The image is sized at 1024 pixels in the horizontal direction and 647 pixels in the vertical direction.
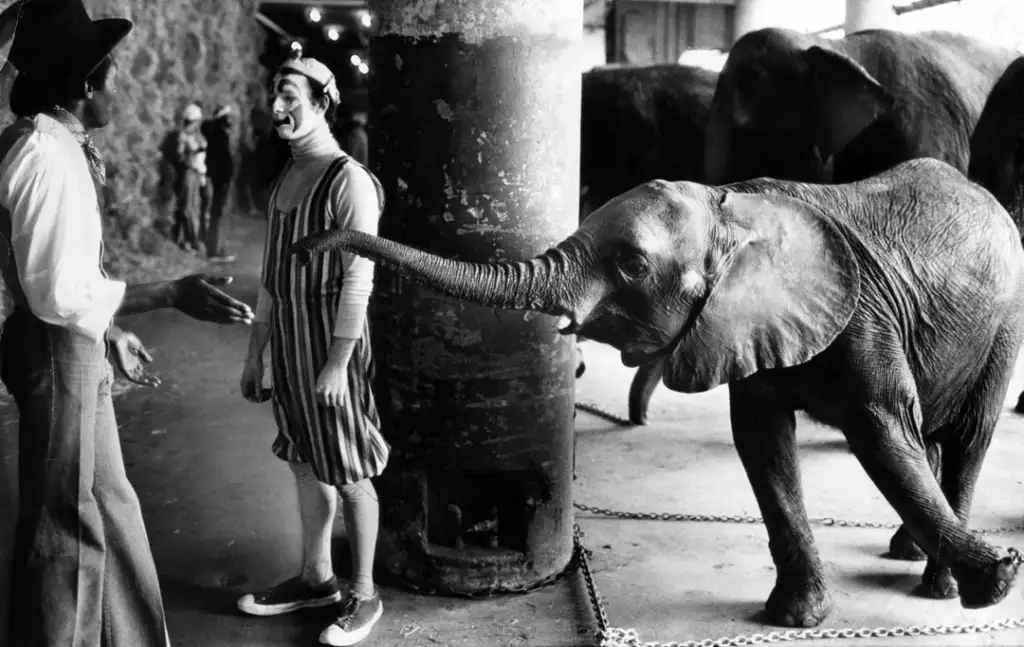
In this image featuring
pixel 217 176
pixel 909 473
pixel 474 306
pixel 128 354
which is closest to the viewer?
pixel 128 354

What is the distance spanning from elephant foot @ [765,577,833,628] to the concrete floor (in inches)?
3.7

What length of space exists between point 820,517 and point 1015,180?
1.66m

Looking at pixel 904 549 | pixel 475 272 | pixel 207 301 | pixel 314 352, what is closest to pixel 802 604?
pixel 904 549

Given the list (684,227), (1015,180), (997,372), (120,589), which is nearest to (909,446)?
(997,372)

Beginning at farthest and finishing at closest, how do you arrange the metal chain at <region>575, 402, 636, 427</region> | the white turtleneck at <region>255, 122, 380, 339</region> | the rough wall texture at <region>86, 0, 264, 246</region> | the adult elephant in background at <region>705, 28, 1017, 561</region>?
1. the rough wall texture at <region>86, 0, 264, 246</region>
2. the metal chain at <region>575, 402, 636, 427</region>
3. the adult elephant in background at <region>705, 28, 1017, 561</region>
4. the white turtleneck at <region>255, 122, 380, 339</region>

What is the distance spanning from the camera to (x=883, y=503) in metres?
4.66

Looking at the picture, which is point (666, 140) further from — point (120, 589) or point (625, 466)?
point (120, 589)

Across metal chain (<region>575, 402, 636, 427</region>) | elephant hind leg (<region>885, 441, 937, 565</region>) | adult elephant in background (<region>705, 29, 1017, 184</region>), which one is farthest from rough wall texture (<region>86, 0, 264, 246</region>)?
elephant hind leg (<region>885, 441, 937, 565</region>)

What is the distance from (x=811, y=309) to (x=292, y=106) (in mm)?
1665

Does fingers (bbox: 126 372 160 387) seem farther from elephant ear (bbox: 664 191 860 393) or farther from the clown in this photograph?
elephant ear (bbox: 664 191 860 393)

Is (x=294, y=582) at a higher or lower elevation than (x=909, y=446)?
lower

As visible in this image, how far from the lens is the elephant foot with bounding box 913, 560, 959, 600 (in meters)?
3.57

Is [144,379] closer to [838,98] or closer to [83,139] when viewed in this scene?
[83,139]

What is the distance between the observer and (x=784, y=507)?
133 inches
